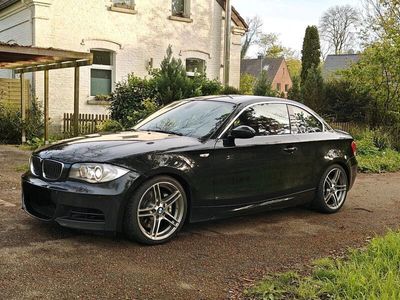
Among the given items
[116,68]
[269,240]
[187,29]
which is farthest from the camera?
[187,29]

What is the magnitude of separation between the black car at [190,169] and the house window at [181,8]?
13774 mm

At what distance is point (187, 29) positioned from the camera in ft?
64.5

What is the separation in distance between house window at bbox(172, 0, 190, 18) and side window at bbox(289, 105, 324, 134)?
13686mm

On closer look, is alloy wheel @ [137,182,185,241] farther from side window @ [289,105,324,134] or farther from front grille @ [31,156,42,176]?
side window @ [289,105,324,134]

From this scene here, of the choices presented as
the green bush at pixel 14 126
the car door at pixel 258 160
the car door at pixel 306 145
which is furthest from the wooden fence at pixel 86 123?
the car door at pixel 258 160

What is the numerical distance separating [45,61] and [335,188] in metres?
8.97

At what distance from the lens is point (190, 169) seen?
5.21 meters

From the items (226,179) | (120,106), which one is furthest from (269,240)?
(120,106)

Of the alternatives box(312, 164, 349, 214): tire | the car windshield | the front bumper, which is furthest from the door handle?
the front bumper

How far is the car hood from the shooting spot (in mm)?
4887

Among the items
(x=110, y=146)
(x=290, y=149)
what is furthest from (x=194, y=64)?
(x=110, y=146)

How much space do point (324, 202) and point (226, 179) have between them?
1876 mm

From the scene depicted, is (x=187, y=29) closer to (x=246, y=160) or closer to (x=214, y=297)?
(x=246, y=160)

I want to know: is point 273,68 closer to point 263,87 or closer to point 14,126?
point 263,87
